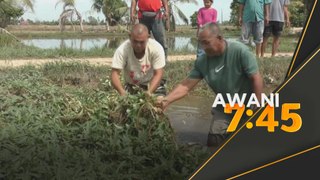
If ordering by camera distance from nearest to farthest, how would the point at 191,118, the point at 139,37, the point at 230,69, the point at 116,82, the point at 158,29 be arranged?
the point at 230,69 < the point at 139,37 < the point at 116,82 < the point at 191,118 < the point at 158,29

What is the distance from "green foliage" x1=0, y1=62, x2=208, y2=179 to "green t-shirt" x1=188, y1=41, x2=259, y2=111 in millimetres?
471

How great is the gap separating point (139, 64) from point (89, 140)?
1267mm

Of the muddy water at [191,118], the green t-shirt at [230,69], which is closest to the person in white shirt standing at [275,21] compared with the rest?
the muddy water at [191,118]

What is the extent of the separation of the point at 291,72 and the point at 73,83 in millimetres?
4579

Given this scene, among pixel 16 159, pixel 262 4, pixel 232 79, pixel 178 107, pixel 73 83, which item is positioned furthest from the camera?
pixel 262 4

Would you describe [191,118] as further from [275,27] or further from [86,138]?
[275,27]

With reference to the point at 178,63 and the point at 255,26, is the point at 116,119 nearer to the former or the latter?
the point at 178,63

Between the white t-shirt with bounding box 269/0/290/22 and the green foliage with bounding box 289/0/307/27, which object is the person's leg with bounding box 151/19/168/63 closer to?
the white t-shirt with bounding box 269/0/290/22

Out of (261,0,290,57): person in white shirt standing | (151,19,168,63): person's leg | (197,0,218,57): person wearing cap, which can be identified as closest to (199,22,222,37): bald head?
(151,19,168,63): person's leg

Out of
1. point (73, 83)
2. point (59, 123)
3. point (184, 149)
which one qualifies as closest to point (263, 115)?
point (184, 149)

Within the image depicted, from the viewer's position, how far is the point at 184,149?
135 inches

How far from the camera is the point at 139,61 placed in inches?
179

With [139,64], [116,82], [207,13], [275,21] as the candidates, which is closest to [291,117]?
[116,82]

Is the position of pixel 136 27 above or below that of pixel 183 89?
above
